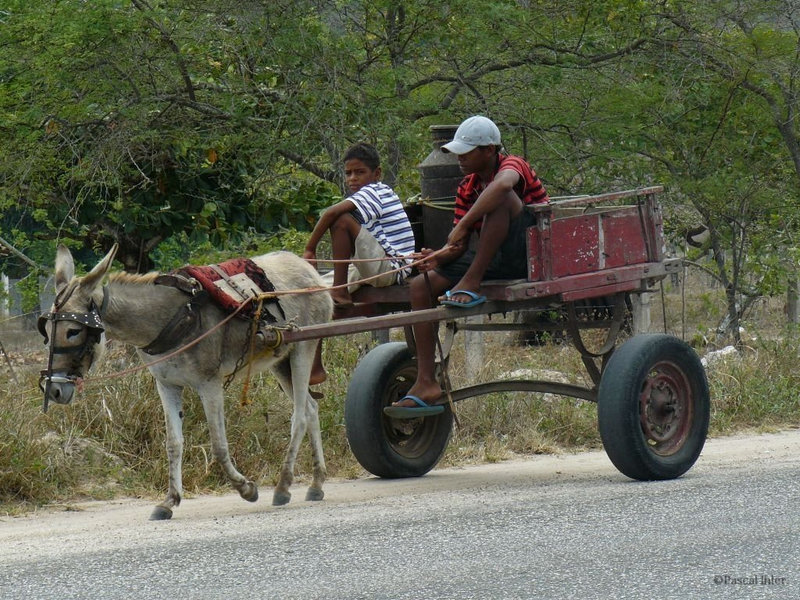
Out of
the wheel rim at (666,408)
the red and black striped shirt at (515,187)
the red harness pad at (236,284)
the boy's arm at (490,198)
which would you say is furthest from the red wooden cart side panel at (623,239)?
the red harness pad at (236,284)

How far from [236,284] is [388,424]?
195cm

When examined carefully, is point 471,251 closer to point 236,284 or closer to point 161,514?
point 236,284

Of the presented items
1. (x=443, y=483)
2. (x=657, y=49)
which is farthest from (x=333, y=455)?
(x=657, y=49)

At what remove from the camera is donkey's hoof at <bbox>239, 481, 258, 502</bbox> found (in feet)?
23.8

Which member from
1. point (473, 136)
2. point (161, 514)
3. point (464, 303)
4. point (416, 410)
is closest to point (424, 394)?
point (416, 410)

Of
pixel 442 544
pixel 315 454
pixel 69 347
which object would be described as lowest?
pixel 442 544

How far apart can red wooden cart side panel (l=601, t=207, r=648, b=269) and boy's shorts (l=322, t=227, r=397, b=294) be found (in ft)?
4.75

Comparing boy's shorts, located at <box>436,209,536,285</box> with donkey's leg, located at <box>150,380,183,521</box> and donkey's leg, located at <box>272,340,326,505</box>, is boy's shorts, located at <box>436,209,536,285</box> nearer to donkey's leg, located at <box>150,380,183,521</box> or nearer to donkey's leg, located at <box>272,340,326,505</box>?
donkey's leg, located at <box>272,340,326,505</box>

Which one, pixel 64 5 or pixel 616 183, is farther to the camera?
pixel 616 183

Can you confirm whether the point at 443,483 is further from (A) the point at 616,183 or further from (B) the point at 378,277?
(A) the point at 616,183

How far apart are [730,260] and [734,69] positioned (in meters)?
2.85

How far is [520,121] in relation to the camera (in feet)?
40.0

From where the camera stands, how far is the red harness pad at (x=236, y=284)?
7.19 metres

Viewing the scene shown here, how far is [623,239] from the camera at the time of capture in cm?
830
